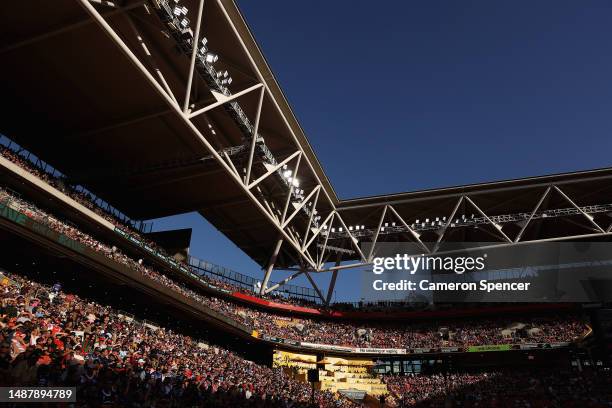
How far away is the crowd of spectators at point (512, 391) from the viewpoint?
114 feet

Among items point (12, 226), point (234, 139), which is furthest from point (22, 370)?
point (234, 139)

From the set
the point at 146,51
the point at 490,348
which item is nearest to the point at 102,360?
the point at 146,51

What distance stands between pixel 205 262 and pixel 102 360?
3449 centimetres

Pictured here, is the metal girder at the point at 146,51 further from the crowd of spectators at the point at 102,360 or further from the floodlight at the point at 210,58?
the crowd of spectators at the point at 102,360

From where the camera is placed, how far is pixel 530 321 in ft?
163

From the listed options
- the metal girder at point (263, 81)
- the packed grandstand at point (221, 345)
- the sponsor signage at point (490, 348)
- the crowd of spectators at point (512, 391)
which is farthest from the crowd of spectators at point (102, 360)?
the sponsor signage at point (490, 348)

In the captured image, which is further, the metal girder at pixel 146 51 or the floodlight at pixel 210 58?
the floodlight at pixel 210 58

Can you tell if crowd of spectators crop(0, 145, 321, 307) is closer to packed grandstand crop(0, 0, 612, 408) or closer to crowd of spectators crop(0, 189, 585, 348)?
packed grandstand crop(0, 0, 612, 408)

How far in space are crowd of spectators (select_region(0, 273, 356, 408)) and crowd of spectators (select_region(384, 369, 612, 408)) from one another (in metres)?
13.8

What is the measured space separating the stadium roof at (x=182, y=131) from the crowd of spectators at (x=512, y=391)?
45.5 feet

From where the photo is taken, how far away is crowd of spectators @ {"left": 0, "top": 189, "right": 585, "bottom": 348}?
4594 centimetres

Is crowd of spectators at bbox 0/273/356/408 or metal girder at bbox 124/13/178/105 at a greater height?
metal girder at bbox 124/13/178/105

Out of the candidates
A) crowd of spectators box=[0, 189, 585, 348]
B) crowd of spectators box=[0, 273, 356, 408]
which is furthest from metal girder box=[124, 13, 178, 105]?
crowd of spectators box=[0, 189, 585, 348]

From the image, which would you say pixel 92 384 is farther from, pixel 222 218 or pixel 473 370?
pixel 473 370
